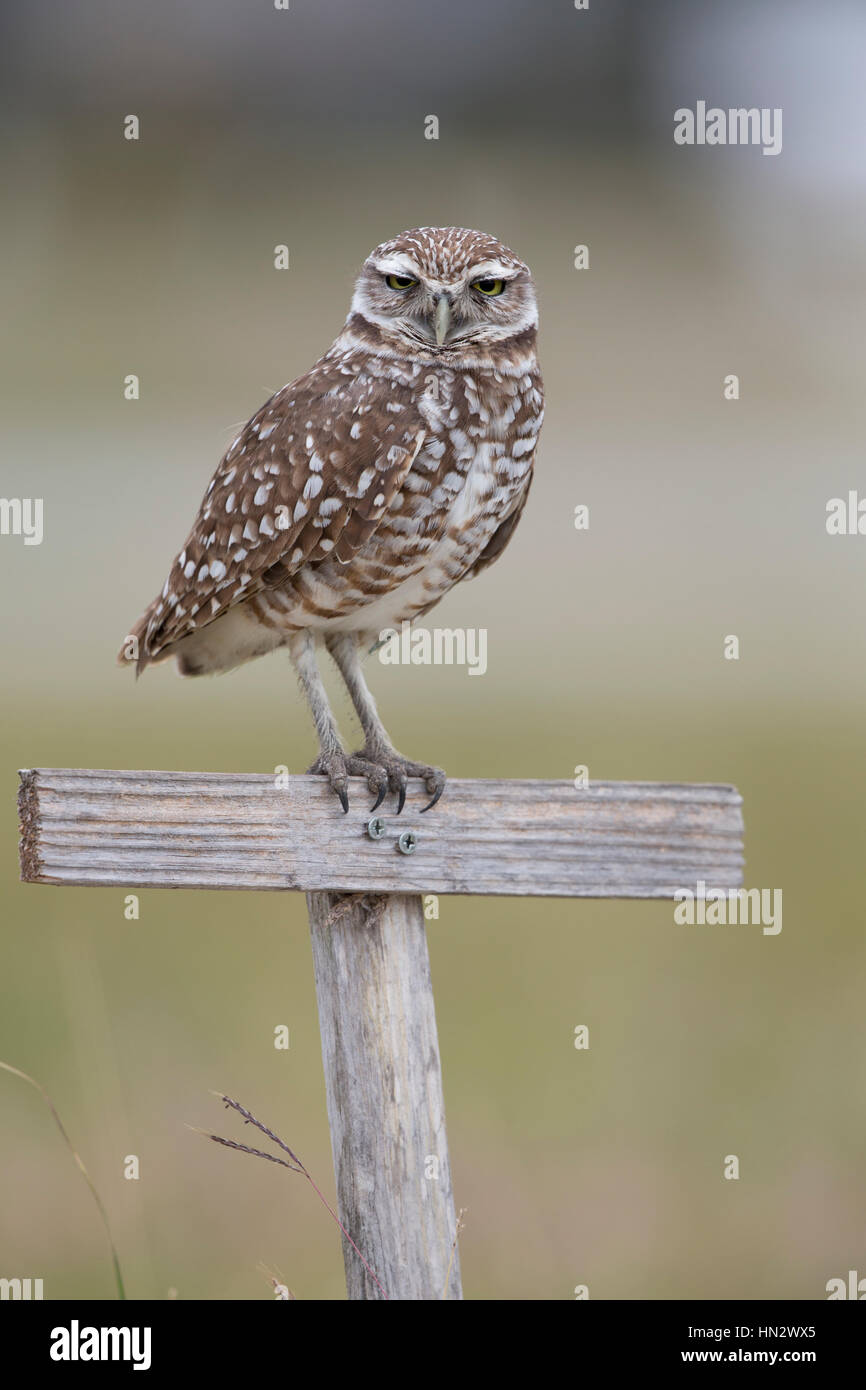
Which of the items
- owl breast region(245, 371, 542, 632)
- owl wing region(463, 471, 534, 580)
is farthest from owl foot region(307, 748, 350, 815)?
owl wing region(463, 471, 534, 580)

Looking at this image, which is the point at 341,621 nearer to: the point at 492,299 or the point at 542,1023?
the point at 492,299

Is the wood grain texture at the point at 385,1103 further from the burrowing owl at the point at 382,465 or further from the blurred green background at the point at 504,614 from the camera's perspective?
the blurred green background at the point at 504,614

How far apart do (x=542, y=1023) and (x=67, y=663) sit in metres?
4.14

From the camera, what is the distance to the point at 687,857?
2.12 metres

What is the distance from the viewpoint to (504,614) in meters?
8.76

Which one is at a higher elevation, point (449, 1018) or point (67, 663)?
point (67, 663)

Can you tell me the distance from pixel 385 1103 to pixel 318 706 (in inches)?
37.4

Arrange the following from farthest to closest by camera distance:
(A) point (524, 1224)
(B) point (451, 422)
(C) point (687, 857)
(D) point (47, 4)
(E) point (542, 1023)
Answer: (D) point (47, 4) → (E) point (542, 1023) → (A) point (524, 1224) → (B) point (451, 422) → (C) point (687, 857)

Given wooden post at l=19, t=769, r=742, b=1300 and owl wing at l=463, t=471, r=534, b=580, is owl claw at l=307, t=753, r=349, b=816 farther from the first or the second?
owl wing at l=463, t=471, r=534, b=580

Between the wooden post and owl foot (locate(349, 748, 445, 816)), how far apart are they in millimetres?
53

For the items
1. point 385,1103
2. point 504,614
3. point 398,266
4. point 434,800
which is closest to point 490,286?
point 398,266

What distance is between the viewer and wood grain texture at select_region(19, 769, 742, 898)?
77.3 inches

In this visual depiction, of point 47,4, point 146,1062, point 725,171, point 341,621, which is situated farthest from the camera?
point 47,4

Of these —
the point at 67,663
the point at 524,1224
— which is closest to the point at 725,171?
the point at 67,663
